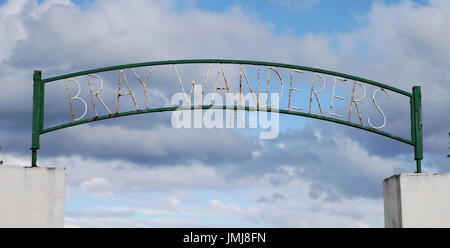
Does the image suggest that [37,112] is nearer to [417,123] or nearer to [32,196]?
[32,196]

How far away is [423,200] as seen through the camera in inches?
702

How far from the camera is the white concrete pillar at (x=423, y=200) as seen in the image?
17766 mm

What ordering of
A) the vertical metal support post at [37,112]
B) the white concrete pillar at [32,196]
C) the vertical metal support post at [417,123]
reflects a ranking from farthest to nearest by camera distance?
the vertical metal support post at [417,123] → the vertical metal support post at [37,112] → the white concrete pillar at [32,196]

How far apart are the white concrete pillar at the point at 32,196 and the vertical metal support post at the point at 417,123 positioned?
8.76 m

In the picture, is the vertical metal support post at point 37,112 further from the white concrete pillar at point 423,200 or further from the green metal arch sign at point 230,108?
the white concrete pillar at point 423,200

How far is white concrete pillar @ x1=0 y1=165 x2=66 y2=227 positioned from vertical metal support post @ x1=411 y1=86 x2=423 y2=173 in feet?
28.7

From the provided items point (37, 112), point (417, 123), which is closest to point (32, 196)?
point (37, 112)

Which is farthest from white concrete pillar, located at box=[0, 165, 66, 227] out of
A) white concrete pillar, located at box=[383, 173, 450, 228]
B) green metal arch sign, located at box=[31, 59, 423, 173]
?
white concrete pillar, located at box=[383, 173, 450, 228]

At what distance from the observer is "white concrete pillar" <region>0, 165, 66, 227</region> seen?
662 inches

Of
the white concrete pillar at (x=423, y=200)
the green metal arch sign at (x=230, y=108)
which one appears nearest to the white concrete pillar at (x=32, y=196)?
the green metal arch sign at (x=230, y=108)

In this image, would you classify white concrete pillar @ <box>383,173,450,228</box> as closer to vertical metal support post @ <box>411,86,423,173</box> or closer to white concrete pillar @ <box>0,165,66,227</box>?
vertical metal support post @ <box>411,86,423,173</box>
